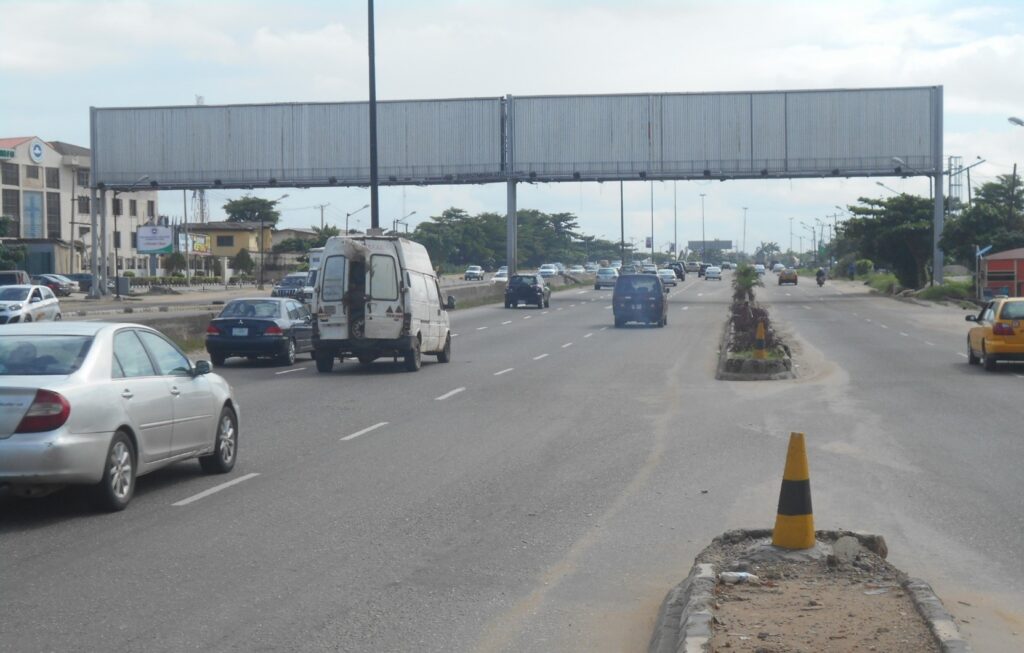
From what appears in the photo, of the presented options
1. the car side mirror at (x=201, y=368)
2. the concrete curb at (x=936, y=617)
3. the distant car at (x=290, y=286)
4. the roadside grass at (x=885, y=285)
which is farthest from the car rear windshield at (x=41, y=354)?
the roadside grass at (x=885, y=285)

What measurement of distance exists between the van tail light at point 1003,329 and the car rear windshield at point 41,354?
19.6 meters

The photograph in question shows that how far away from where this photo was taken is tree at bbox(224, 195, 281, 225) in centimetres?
13412

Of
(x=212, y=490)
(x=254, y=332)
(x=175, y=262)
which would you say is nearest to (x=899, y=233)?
(x=254, y=332)

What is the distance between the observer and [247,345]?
88.5 ft

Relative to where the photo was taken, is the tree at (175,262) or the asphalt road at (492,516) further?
the tree at (175,262)

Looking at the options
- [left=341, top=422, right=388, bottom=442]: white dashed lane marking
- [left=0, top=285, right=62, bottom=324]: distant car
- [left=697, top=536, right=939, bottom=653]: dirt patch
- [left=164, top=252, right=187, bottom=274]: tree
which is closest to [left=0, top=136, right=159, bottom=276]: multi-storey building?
Answer: [left=164, top=252, right=187, bottom=274]: tree

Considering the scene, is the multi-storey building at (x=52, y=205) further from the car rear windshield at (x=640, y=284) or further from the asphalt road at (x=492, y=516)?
the asphalt road at (x=492, y=516)

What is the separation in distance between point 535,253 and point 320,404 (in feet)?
530

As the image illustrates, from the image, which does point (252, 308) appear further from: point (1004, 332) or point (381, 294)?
point (1004, 332)

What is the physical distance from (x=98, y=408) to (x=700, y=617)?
5336mm

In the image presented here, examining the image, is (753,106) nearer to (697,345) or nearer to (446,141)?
(446,141)

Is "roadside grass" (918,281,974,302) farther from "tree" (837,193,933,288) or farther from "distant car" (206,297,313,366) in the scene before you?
"distant car" (206,297,313,366)

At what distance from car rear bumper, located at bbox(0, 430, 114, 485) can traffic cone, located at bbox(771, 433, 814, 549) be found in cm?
511

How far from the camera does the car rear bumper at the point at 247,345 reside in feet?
88.6
